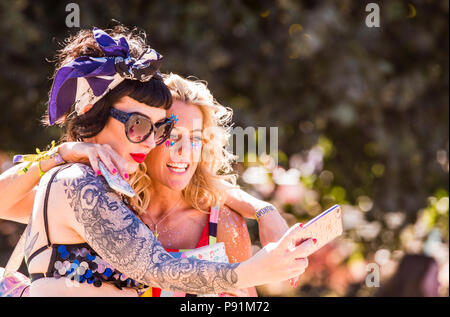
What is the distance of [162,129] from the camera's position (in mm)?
2455


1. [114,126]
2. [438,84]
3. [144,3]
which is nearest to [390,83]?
[438,84]

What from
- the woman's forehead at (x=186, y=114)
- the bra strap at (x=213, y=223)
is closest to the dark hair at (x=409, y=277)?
the bra strap at (x=213, y=223)

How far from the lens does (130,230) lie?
80.7 inches

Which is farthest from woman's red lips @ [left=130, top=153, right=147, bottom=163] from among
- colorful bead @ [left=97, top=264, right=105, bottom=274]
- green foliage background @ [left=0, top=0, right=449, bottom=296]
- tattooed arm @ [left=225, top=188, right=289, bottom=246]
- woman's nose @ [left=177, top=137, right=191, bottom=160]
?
green foliage background @ [left=0, top=0, right=449, bottom=296]

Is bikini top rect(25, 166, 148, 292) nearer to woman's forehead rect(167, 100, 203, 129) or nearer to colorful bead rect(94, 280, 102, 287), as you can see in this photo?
colorful bead rect(94, 280, 102, 287)

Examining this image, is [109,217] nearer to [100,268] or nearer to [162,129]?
[100,268]

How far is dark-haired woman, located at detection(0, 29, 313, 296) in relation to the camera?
79.2 inches

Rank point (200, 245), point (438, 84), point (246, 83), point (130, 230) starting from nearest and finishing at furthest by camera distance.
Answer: point (130, 230)
point (200, 245)
point (246, 83)
point (438, 84)

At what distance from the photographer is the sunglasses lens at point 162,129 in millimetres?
2429

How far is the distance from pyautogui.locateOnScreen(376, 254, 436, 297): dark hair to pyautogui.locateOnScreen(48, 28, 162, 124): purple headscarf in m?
4.27

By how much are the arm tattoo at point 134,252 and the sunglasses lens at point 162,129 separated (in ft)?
1.33

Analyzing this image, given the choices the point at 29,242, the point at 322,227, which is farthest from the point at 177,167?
the point at 322,227

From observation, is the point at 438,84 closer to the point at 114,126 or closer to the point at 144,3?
the point at 144,3

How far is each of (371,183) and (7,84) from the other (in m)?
3.27
